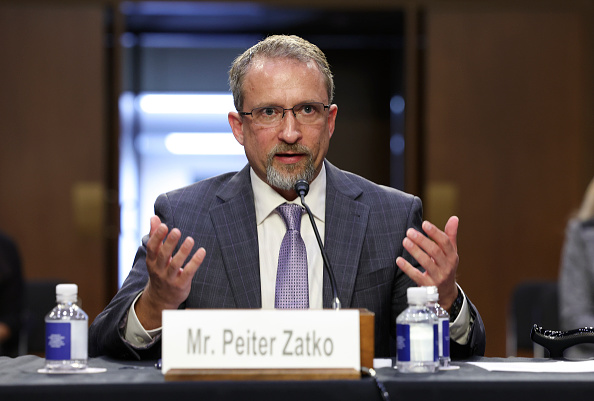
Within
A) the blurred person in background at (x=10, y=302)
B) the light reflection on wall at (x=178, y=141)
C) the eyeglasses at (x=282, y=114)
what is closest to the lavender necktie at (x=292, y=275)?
the eyeglasses at (x=282, y=114)

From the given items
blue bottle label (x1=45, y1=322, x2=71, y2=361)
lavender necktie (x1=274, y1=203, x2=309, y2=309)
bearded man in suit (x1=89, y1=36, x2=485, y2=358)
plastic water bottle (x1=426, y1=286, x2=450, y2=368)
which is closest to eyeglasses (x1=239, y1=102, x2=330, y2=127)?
bearded man in suit (x1=89, y1=36, x2=485, y2=358)

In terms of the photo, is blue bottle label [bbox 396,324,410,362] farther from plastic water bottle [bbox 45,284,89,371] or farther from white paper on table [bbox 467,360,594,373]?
plastic water bottle [bbox 45,284,89,371]

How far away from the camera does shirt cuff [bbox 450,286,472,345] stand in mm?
1770

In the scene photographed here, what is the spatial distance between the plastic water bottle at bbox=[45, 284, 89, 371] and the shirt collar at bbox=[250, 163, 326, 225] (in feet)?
2.48

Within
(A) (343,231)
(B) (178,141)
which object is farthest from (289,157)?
(B) (178,141)

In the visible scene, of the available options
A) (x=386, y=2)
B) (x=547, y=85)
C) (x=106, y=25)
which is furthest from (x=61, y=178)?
(x=547, y=85)

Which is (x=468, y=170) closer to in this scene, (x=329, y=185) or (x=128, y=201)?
(x=128, y=201)

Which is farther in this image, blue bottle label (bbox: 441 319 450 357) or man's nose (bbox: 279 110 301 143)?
man's nose (bbox: 279 110 301 143)

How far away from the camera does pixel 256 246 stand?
2.10m

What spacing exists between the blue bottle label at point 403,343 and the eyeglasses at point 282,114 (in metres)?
0.80

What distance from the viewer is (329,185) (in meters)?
2.25

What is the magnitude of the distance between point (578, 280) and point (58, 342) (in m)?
2.65

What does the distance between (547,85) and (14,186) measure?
3.32 meters

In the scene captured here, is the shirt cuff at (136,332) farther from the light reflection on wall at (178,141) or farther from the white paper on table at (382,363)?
the light reflection on wall at (178,141)
